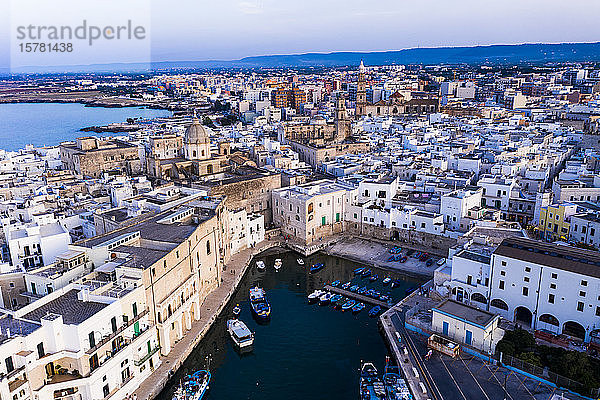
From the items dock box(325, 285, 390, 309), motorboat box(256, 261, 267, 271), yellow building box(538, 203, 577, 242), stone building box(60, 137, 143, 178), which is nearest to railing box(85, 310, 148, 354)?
dock box(325, 285, 390, 309)

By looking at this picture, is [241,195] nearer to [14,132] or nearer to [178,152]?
[178,152]

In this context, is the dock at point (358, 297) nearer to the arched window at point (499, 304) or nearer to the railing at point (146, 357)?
the arched window at point (499, 304)

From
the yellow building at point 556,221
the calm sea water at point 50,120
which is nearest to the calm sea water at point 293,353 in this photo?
the yellow building at point 556,221

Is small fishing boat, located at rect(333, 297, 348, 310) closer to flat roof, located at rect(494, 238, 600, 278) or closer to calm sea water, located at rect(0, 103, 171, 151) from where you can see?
flat roof, located at rect(494, 238, 600, 278)

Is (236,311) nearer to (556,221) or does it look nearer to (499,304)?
(499,304)

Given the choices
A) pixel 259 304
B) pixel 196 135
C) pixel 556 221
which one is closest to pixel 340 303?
pixel 259 304

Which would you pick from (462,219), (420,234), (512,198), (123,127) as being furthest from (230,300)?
(123,127)
